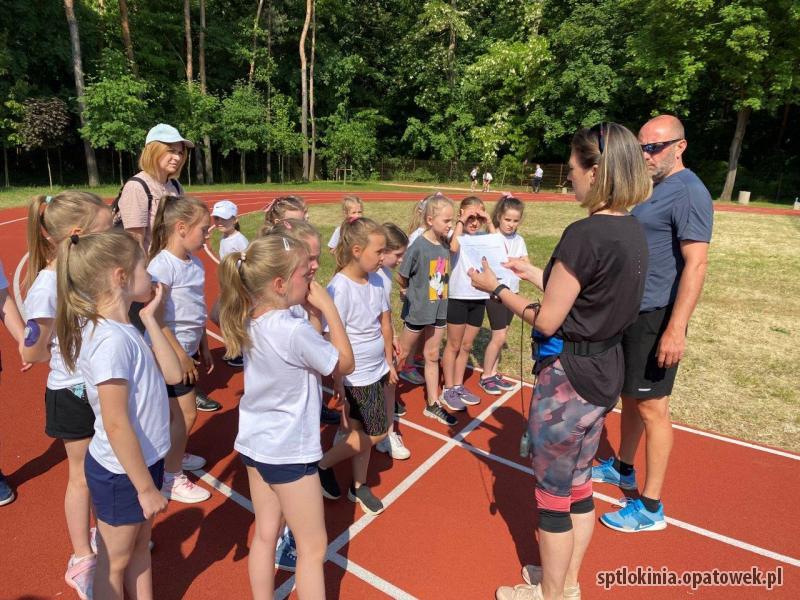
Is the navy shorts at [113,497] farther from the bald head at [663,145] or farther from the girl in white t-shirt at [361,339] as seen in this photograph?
the bald head at [663,145]

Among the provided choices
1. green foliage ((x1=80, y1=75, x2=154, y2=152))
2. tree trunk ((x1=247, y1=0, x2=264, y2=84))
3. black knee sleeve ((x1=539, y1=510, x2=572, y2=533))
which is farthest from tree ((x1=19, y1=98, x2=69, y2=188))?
black knee sleeve ((x1=539, y1=510, x2=572, y2=533))

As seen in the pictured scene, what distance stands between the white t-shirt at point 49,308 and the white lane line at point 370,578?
1726mm

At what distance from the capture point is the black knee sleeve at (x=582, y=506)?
239 centimetres

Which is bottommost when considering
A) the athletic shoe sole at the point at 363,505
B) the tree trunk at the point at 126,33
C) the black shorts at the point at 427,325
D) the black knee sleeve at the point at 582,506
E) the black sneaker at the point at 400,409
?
the black sneaker at the point at 400,409

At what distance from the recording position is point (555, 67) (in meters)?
33.7

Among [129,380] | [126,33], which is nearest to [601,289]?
[129,380]

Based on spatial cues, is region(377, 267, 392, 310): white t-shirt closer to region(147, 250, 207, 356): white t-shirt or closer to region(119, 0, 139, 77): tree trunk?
region(147, 250, 207, 356): white t-shirt

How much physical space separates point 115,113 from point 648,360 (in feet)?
88.6

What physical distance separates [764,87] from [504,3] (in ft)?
60.2

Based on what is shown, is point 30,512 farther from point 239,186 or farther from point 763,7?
point 763,7

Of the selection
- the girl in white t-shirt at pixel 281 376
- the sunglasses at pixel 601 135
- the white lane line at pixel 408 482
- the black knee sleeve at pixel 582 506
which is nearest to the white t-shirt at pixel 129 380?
the girl in white t-shirt at pixel 281 376

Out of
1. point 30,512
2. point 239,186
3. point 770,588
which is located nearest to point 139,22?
point 239,186

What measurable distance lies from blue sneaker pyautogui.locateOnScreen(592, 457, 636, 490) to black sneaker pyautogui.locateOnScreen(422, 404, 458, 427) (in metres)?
1.26

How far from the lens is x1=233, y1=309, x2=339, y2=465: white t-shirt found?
82.5 inches
